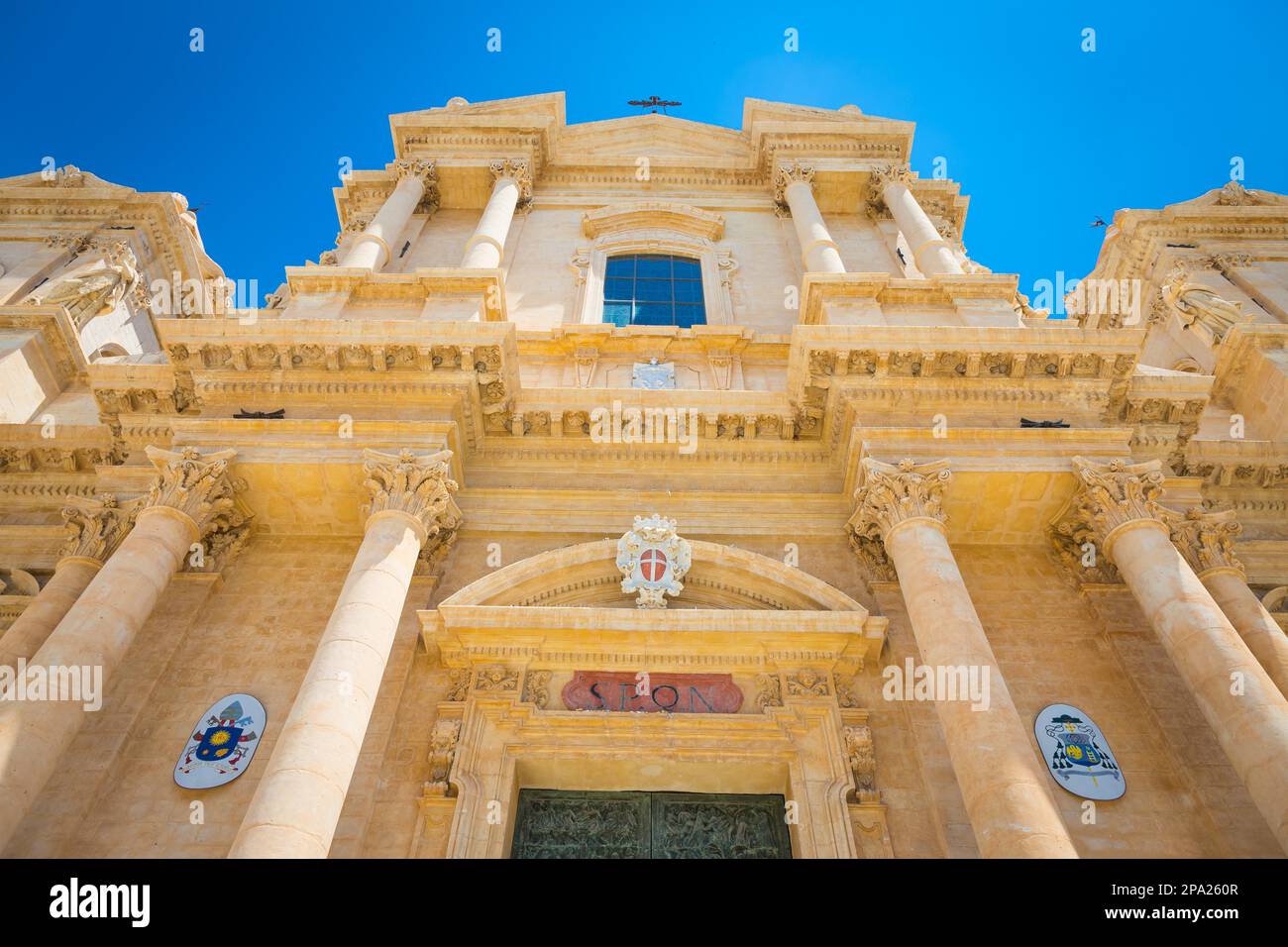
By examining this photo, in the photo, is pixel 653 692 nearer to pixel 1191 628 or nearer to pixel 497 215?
pixel 1191 628

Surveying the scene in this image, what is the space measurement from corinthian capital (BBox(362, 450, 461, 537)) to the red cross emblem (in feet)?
8.16

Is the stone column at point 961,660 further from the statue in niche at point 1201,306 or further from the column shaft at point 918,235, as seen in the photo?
the statue in niche at point 1201,306

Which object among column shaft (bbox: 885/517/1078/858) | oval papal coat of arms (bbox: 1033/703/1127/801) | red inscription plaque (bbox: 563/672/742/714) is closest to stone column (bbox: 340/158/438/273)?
red inscription plaque (bbox: 563/672/742/714)

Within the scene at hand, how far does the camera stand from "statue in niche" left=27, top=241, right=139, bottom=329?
21062mm

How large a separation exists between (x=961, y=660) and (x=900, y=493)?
2533mm

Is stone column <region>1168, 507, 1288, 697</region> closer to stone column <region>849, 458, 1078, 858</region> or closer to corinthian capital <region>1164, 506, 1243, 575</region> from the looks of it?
corinthian capital <region>1164, 506, 1243, 575</region>

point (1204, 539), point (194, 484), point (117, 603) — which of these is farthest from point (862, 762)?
point (194, 484)

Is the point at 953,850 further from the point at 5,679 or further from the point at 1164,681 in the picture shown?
the point at 5,679

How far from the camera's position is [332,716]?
27.5 feet

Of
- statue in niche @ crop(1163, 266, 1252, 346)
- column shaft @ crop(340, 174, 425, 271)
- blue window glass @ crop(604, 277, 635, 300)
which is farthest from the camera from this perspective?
statue in niche @ crop(1163, 266, 1252, 346)

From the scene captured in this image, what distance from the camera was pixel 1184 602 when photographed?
9.70 meters

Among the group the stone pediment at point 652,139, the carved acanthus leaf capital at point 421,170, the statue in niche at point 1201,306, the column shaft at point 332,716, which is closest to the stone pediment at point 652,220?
the stone pediment at point 652,139

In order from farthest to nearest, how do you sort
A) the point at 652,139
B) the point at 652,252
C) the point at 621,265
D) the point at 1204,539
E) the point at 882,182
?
the point at 652,139, the point at 882,182, the point at 652,252, the point at 621,265, the point at 1204,539

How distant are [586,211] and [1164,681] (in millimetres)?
14740
